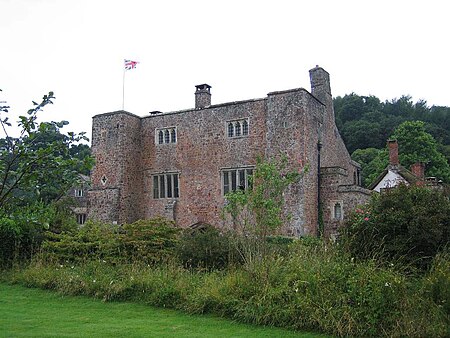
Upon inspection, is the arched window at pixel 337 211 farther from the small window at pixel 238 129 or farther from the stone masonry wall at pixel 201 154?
the small window at pixel 238 129

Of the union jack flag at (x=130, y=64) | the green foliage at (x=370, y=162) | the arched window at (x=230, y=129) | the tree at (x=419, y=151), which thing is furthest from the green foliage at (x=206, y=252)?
the tree at (x=419, y=151)

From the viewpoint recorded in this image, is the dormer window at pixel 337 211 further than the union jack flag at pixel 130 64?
No

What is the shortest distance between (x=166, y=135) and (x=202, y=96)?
3023 mm

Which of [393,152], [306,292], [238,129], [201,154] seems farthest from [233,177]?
[306,292]

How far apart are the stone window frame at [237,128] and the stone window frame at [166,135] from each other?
327 centimetres

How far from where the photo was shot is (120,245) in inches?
576

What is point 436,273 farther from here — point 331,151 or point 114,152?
point 114,152

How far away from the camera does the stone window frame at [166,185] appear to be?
26.2 m

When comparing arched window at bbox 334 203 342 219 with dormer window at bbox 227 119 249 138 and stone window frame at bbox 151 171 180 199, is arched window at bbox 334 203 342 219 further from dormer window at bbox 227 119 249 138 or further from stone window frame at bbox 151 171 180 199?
stone window frame at bbox 151 171 180 199

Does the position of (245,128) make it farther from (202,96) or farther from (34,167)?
(34,167)

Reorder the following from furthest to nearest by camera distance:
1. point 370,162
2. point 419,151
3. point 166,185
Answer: point 370,162 → point 419,151 → point 166,185

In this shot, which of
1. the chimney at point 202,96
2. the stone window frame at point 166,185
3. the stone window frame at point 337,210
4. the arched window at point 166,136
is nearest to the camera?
the stone window frame at point 337,210

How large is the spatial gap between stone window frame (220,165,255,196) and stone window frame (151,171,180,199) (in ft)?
9.21

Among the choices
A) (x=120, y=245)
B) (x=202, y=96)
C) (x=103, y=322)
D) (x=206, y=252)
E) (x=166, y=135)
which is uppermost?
(x=202, y=96)
